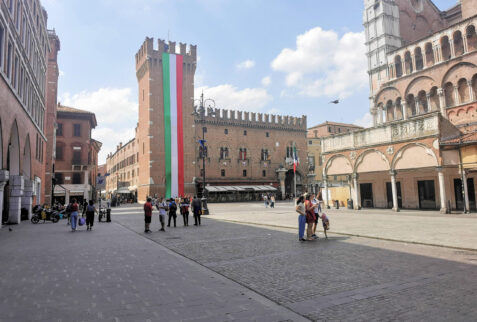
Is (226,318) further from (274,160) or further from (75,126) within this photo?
(274,160)

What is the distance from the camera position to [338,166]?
27.5 m

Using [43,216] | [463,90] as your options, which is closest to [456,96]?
[463,90]

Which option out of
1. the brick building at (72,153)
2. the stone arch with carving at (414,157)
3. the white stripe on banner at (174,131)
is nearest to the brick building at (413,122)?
the stone arch with carving at (414,157)

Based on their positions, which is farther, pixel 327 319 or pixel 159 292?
pixel 159 292

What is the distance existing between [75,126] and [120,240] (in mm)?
40397

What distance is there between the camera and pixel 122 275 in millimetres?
6117

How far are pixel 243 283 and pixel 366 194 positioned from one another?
25118mm

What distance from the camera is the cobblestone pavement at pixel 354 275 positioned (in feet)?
13.6

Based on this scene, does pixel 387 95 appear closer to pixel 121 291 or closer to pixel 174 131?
pixel 174 131

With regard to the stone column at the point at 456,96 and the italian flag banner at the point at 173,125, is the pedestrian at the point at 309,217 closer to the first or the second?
the stone column at the point at 456,96

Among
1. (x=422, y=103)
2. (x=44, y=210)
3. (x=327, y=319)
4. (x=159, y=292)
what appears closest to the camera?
(x=327, y=319)

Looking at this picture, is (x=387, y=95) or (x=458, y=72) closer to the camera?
(x=458, y=72)

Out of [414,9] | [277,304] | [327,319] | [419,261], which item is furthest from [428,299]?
[414,9]

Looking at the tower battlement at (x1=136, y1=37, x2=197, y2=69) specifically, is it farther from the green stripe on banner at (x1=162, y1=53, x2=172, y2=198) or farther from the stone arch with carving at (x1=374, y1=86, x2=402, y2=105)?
the stone arch with carving at (x1=374, y1=86, x2=402, y2=105)
